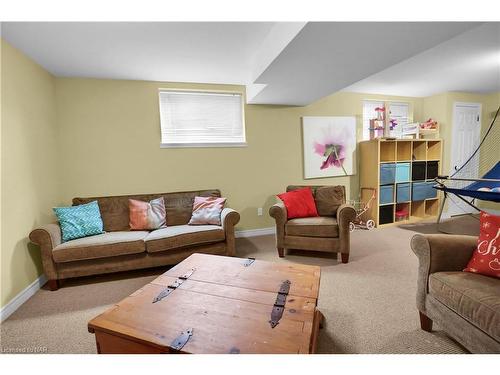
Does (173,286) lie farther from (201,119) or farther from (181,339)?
(201,119)

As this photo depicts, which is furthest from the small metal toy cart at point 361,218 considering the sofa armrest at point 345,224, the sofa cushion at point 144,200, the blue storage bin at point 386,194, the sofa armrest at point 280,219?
the sofa cushion at point 144,200

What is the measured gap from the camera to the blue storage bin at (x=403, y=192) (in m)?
3.81

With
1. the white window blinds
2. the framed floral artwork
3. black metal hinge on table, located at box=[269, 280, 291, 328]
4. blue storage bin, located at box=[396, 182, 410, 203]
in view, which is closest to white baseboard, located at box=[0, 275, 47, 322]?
black metal hinge on table, located at box=[269, 280, 291, 328]

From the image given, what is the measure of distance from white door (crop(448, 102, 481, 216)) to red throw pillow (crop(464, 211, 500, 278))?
3.51 metres

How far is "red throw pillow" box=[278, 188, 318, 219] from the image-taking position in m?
2.85

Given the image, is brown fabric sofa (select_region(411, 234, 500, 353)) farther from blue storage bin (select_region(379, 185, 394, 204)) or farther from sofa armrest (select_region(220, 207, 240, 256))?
blue storage bin (select_region(379, 185, 394, 204))

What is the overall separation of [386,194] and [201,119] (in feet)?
10.2

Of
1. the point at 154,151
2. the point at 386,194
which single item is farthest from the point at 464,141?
the point at 154,151

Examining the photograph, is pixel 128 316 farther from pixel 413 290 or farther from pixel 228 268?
pixel 413 290

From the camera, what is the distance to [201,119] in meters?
3.29

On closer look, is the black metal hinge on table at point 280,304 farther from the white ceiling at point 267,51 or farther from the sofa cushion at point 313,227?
the white ceiling at point 267,51

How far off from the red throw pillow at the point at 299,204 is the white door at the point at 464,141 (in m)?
3.12
